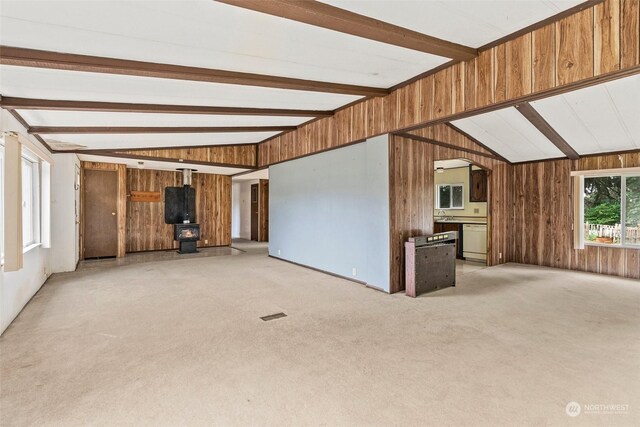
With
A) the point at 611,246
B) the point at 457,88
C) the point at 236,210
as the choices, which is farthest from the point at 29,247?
the point at 611,246

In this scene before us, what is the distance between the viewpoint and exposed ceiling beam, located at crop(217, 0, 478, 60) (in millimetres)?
2109

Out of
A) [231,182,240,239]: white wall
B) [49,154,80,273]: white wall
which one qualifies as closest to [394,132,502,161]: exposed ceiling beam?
[49,154,80,273]: white wall

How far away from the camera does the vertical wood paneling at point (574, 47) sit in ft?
8.38

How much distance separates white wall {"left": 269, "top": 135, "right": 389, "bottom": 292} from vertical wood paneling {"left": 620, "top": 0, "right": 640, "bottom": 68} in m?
2.69

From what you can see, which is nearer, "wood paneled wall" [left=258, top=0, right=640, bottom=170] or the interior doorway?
"wood paneled wall" [left=258, top=0, right=640, bottom=170]

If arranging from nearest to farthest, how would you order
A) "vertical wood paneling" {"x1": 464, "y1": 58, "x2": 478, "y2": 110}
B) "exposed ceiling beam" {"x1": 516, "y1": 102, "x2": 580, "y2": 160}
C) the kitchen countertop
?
"vertical wood paneling" {"x1": 464, "y1": 58, "x2": 478, "y2": 110}
"exposed ceiling beam" {"x1": 516, "y1": 102, "x2": 580, "y2": 160}
the kitchen countertop

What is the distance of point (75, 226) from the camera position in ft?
21.7

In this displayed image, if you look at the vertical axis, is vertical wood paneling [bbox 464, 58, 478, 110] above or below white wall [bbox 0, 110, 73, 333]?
above

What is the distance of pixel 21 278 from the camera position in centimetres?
396

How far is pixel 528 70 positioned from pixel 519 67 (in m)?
0.09

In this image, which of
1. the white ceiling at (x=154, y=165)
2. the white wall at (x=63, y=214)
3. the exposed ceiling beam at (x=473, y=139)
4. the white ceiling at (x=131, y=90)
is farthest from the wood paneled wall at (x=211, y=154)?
the exposed ceiling beam at (x=473, y=139)

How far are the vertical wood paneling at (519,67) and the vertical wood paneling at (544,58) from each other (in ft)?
0.15

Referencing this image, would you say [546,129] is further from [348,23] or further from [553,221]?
[348,23]

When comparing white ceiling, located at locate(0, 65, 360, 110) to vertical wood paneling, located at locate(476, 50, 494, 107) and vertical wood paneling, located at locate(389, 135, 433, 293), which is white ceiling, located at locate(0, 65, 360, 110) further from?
vertical wood paneling, located at locate(476, 50, 494, 107)
